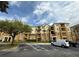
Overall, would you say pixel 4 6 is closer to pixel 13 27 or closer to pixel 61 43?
pixel 13 27

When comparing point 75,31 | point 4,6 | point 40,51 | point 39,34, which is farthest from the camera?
point 39,34

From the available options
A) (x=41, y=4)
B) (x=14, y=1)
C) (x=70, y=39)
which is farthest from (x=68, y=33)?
(x=14, y=1)

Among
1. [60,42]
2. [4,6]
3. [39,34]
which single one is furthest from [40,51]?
[4,6]

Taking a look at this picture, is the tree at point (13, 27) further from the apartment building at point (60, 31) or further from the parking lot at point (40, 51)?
the apartment building at point (60, 31)

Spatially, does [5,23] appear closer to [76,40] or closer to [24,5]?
[24,5]

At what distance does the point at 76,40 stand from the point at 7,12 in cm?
249

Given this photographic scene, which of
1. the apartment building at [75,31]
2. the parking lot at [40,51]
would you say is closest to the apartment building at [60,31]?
the apartment building at [75,31]

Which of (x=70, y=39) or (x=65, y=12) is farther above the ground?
(x=65, y=12)

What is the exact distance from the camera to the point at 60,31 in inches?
405

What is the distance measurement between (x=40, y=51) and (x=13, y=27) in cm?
122

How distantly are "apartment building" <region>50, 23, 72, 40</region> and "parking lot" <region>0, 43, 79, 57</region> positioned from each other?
1.23 feet

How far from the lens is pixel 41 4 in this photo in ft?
33.2

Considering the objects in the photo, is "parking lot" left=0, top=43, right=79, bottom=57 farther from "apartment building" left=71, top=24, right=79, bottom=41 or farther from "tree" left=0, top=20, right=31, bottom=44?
"tree" left=0, top=20, right=31, bottom=44

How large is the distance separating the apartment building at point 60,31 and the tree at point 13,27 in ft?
2.65
